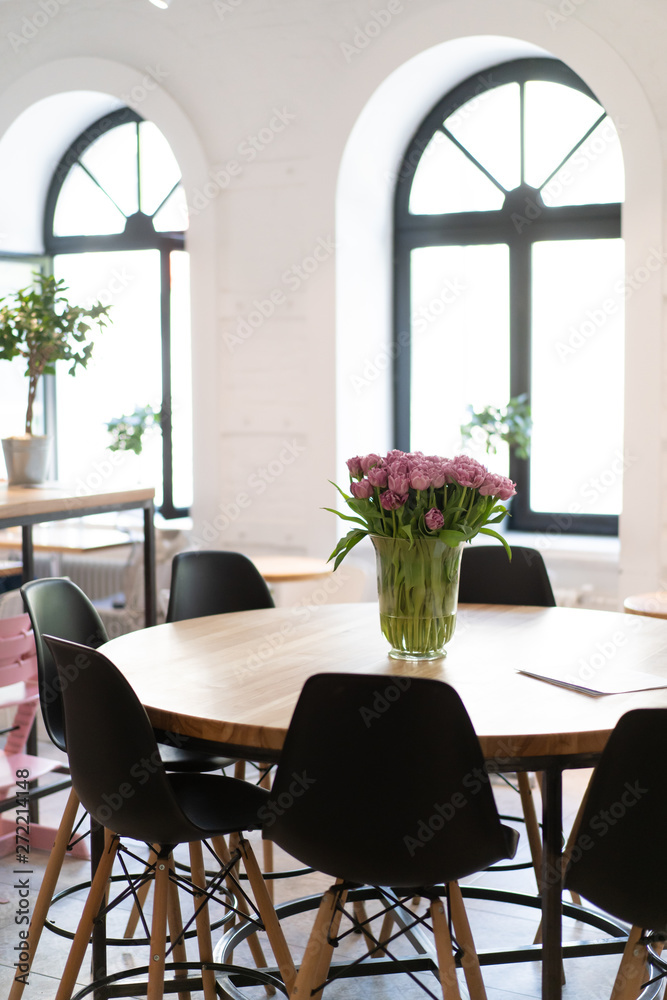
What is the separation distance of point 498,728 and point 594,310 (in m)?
3.81

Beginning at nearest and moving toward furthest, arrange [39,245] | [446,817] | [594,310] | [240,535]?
[446,817] → [594,310] → [240,535] → [39,245]

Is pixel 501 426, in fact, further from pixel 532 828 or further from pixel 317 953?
pixel 317 953

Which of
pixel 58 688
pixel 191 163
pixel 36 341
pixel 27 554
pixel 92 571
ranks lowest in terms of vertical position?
pixel 92 571

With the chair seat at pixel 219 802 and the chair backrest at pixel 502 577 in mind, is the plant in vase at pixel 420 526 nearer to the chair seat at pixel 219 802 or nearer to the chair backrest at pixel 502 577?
the chair seat at pixel 219 802

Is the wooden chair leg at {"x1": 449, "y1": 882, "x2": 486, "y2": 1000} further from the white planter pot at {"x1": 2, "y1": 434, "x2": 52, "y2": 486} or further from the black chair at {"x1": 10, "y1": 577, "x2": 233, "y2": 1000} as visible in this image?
the white planter pot at {"x1": 2, "y1": 434, "x2": 52, "y2": 486}

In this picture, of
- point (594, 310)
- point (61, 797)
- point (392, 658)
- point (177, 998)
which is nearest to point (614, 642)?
point (392, 658)

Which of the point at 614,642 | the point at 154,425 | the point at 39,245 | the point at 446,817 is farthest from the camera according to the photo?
the point at 39,245

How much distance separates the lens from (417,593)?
242 cm

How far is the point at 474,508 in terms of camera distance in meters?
2.38

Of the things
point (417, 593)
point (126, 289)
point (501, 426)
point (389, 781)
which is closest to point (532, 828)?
point (417, 593)

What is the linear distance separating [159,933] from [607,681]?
40.7 inches

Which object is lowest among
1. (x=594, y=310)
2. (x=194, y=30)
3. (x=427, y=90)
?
(x=594, y=310)

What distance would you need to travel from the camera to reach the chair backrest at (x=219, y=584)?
11.1 ft

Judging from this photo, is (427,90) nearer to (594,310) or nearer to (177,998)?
(594,310)
